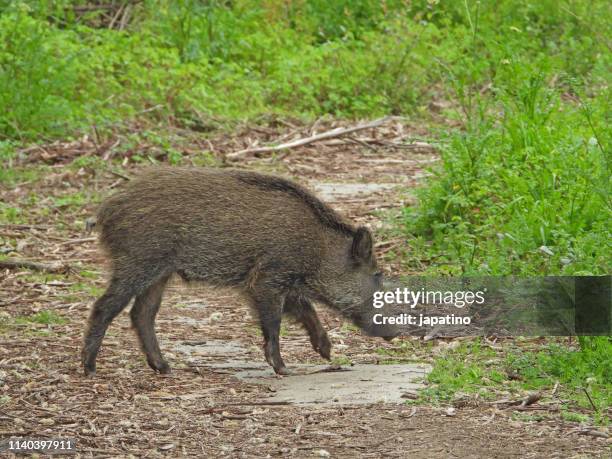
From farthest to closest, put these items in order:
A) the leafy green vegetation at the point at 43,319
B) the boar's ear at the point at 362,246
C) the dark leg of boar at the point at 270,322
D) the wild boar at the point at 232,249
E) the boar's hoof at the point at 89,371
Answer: the leafy green vegetation at the point at 43,319 → the boar's ear at the point at 362,246 → the dark leg of boar at the point at 270,322 → the wild boar at the point at 232,249 → the boar's hoof at the point at 89,371

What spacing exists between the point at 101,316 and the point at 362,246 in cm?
163

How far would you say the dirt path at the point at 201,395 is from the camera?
204 inches

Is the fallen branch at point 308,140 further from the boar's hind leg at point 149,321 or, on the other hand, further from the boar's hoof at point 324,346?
the boar's hoof at point 324,346

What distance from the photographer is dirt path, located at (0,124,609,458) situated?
5.17 m

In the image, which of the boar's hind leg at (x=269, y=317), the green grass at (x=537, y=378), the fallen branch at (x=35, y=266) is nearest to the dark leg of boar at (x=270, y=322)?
the boar's hind leg at (x=269, y=317)

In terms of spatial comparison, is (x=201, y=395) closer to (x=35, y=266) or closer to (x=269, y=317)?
(x=269, y=317)

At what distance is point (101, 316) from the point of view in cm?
657

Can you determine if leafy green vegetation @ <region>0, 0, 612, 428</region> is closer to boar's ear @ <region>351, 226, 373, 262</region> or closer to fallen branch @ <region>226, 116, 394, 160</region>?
fallen branch @ <region>226, 116, 394, 160</region>

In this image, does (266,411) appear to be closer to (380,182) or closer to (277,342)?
(277,342)

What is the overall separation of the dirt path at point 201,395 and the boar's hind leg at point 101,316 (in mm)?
113

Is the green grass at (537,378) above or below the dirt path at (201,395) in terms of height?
above

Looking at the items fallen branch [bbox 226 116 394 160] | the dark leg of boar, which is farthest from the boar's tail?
fallen branch [bbox 226 116 394 160]

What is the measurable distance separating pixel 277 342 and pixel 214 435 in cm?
139

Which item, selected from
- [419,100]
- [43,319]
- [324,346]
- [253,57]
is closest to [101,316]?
[43,319]
